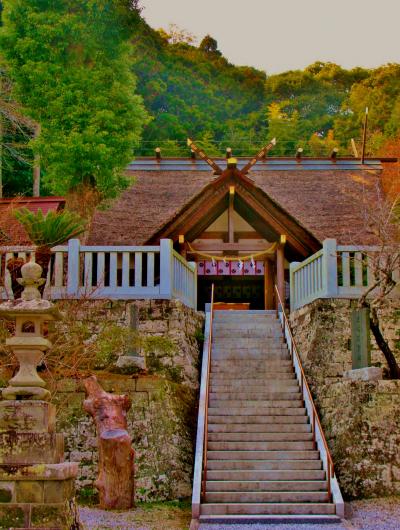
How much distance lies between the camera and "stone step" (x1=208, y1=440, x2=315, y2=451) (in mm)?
11430

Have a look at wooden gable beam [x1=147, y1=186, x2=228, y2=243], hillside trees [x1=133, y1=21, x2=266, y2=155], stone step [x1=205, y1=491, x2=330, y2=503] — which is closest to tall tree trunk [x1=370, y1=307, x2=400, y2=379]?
stone step [x1=205, y1=491, x2=330, y2=503]

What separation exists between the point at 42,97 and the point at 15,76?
828 millimetres

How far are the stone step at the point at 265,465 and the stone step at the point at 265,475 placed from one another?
6.3 inches

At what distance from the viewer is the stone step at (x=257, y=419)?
1210cm

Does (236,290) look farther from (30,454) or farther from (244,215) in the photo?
(30,454)

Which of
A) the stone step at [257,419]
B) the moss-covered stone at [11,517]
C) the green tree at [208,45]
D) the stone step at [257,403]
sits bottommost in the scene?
the stone step at [257,419]

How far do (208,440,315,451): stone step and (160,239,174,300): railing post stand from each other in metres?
3.22

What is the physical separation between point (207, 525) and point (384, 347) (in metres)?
4.61

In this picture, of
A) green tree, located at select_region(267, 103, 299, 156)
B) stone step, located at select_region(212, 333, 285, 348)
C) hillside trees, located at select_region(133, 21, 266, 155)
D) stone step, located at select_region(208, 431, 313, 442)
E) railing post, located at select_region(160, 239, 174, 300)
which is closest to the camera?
stone step, located at select_region(208, 431, 313, 442)

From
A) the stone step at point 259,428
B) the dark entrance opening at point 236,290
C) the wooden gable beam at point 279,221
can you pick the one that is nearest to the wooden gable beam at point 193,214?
the wooden gable beam at point 279,221

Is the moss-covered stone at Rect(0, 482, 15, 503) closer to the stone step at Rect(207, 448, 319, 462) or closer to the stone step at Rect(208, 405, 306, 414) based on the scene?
the stone step at Rect(207, 448, 319, 462)

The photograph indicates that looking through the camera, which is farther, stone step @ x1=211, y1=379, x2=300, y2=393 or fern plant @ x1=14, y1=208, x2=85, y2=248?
stone step @ x1=211, y1=379, x2=300, y2=393

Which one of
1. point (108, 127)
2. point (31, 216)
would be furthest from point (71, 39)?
point (31, 216)

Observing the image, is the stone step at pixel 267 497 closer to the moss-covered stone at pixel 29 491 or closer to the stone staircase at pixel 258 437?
the stone staircase at pixel 258 437
